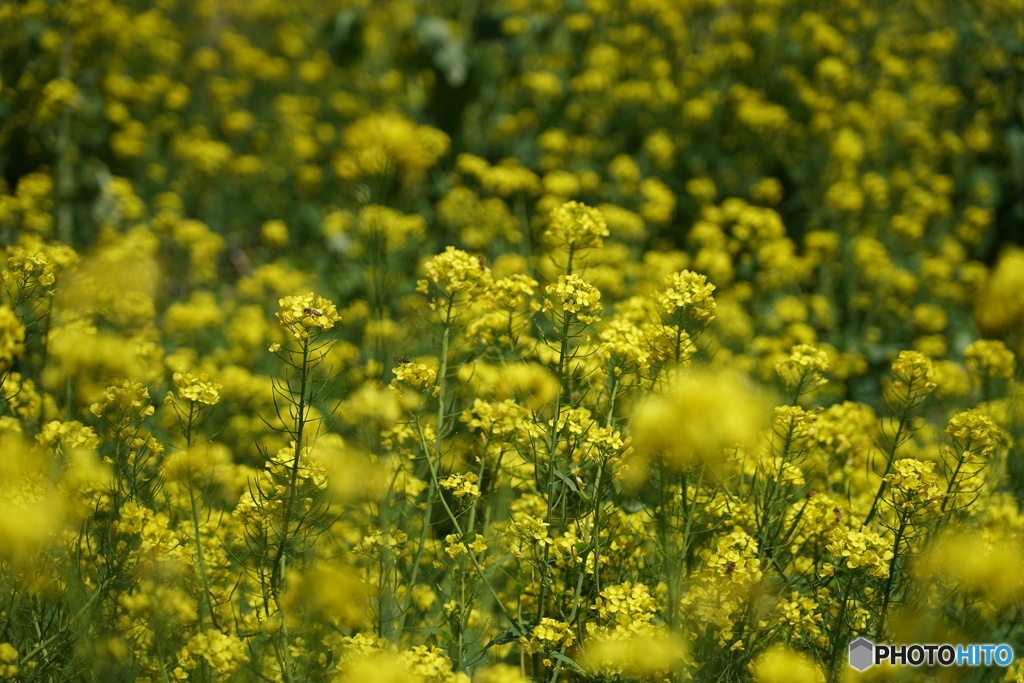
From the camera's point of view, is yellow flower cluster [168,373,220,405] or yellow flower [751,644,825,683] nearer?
yellow flower [751,644,825,683]

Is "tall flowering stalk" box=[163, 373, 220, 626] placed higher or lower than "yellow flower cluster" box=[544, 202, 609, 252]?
lower

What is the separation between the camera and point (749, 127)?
550 centimetres

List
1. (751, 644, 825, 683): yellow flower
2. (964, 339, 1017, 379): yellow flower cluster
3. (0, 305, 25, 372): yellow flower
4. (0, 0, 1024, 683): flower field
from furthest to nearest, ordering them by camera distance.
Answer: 1. (964, 339, 1017, 379): yellow flower cluster
2. (0, 305, 25, 372): yellow flower
3. (0, 0, 1024, 683): flower field
4. (751, 644, 825, 683): yellow flower

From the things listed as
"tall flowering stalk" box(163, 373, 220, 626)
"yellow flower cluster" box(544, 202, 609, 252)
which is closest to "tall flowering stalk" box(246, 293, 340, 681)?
"tall flowering stalk" box(163, 373, 220, 626)

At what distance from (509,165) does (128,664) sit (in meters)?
3.75

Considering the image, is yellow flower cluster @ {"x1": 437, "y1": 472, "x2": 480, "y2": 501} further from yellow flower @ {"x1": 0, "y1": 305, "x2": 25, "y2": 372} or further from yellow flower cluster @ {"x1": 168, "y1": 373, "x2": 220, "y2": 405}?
yellow flower @ {"x1": 0, "y1": 305, "x2": 25, "y2": 372}

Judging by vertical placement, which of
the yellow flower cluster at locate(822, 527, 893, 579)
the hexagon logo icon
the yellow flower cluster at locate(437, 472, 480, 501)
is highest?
the yellow flower cluster at locate(437, 472, 480, 501)

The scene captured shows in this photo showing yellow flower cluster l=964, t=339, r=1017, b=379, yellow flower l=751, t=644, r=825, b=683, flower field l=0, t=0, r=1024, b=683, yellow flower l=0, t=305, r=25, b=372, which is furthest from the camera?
yellow flower cluster l=964, t=339, r=1017, b=379

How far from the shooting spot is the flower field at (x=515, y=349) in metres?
1.68

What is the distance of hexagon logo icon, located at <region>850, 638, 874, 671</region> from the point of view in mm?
1706

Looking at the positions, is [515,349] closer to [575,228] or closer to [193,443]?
[575,228]

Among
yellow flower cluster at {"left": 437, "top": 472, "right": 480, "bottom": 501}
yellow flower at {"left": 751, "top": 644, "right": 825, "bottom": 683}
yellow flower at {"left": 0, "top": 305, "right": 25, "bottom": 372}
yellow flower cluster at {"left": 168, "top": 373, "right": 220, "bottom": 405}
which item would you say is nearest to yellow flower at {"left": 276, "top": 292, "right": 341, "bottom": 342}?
yellow flower cluster at {"left": 168, "top": 373, "right": 220, "bottom": 405}

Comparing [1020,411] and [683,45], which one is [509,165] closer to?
[683,45]

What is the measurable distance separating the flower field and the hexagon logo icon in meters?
0.04
